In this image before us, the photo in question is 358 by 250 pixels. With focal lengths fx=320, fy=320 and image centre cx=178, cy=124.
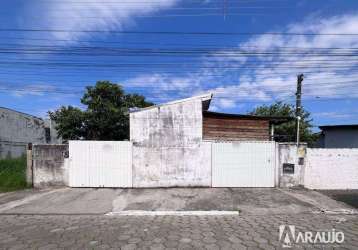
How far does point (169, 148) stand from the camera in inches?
530

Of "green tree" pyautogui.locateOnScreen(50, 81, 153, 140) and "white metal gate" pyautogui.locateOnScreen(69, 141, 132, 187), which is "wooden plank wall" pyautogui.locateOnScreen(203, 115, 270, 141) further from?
"green tree" pyautogui.locateOnScreen(50, 81, 153, 140)

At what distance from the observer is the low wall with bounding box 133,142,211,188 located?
525 inches

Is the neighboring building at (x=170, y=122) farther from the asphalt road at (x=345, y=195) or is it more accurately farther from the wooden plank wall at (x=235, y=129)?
the asphalt road at (x=345, y=195)

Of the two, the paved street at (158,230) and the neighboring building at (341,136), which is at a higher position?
the neighboring building at (341,136)

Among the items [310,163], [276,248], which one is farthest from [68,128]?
[276,248]

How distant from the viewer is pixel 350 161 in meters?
13.7

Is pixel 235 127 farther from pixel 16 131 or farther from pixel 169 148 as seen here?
pixel 16 131

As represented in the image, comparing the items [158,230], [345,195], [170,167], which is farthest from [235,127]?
[158,230]

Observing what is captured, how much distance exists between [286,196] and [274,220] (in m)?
3.62

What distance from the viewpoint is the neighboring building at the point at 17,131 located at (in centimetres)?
2402

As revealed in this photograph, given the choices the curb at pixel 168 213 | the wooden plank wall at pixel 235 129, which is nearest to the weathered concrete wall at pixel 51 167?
the curb at pixel 168 213

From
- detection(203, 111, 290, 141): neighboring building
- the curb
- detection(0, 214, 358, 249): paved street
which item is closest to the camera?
detection(0, 214, 358, 249): paved street

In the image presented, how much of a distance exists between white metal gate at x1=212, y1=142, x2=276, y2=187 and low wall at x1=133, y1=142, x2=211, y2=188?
1.37 ft

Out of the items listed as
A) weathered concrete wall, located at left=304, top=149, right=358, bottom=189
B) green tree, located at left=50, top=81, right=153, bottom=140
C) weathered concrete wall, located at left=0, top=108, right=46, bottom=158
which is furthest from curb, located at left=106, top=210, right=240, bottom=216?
weathered concrete wall, located at left=0, top=108, right=46, bottom=158
